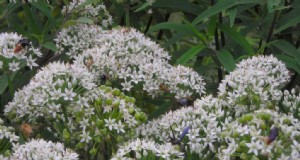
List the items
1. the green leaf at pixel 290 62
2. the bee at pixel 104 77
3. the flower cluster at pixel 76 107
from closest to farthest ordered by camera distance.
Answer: the flower cluster at pixel 76 107, the bee at pixel 104 77, the green leaf at pixel 290 62

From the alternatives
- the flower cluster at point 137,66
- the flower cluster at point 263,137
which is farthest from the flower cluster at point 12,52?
the flower cluster at point 263,137

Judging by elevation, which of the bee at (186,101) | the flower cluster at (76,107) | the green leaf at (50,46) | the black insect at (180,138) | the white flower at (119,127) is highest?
the green leaf at (50,46)

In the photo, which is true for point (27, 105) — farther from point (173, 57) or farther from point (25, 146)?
point (173, 57)

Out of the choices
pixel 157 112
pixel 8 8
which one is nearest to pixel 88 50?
pixel 157 112

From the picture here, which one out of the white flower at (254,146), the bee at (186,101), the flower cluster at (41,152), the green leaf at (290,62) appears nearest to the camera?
the white flower at (254,146)

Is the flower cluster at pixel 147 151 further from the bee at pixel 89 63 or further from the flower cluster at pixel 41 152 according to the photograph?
the bee at pixel 89 63

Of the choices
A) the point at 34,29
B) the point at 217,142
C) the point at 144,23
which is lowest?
the point at 217,142
